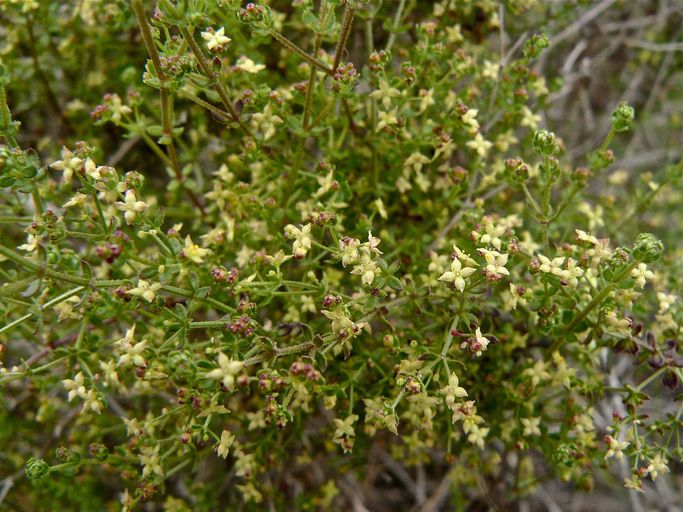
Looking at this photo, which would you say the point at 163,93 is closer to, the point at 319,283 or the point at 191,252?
the point at 191,252

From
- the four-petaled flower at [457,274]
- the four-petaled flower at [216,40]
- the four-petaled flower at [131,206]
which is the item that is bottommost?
the four-petaled flower at [457,274]

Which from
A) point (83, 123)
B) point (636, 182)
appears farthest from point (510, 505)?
point (83, 123)

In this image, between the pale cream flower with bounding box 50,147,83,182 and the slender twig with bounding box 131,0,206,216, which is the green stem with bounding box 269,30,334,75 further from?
Answer: the pale cream flower with bounding box 50,147,83,182

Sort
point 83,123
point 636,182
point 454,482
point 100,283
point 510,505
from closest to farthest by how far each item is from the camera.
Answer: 1. point 100,283
2. point 454,482
3. point 83,123
4. point 510,505
5. point 636,182

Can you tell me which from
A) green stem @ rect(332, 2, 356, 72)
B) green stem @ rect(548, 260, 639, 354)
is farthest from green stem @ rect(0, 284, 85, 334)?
green stem @ rect(548, 260, 639, 354)

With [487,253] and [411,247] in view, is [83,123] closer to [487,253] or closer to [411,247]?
[411,247]

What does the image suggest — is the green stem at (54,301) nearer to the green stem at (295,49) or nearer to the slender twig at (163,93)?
the slender twig at (163,93)

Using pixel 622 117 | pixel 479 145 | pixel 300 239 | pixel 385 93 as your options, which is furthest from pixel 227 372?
pixel 622 117

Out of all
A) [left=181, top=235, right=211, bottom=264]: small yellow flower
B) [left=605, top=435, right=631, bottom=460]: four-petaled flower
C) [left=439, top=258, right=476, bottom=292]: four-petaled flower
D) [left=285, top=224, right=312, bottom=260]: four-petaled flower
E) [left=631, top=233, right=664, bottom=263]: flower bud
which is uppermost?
[left=631, top=233, right=664, bottom=263]: flower bud

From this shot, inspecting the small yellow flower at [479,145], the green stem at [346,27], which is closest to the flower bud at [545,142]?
the small yellow flower at [479,145]
